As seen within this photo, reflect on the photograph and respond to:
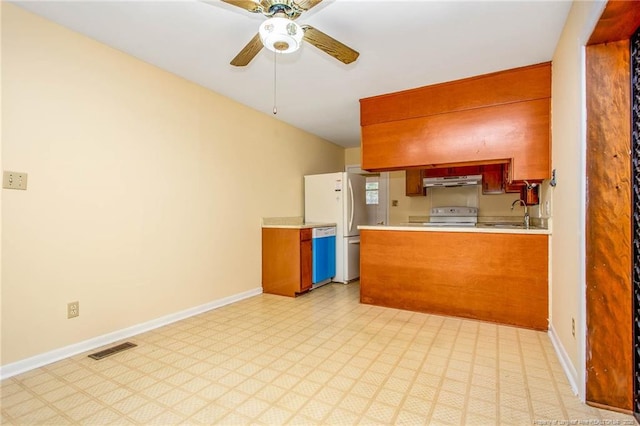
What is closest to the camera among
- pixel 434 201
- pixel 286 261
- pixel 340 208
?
pixel 286 261

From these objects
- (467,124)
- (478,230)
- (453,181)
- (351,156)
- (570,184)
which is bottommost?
(478,230)

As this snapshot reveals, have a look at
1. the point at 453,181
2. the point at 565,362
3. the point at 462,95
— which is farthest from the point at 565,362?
the point at 453,181

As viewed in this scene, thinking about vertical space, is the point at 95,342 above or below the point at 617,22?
below

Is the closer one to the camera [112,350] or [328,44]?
[328,44]

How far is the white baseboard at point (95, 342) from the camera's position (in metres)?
2.02

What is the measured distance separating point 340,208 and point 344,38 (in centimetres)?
251

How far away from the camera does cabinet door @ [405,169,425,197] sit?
16.4ft

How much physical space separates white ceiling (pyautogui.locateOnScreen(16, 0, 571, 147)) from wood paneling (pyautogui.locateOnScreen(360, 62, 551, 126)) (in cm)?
9

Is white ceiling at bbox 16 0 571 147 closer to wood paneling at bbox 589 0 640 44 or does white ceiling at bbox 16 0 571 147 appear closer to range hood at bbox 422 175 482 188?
A: wood paneling at bbox 589 0 640 44

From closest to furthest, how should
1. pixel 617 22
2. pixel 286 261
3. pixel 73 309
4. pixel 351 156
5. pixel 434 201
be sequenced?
1. pixel 617 22
2. pixel 73 309
3. pixel 286 261
4. pixel 434 201
5. pixel 351 156

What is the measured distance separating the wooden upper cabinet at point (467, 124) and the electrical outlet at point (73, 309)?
2872 millimetres

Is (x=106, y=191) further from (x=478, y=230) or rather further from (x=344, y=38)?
(x=478, y=230)

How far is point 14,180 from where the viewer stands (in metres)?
2.01

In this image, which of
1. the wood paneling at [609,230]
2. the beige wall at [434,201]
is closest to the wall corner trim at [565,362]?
the wood paneling at [609,230]
